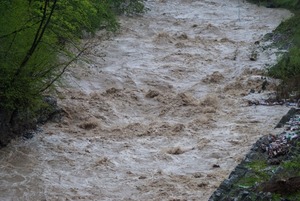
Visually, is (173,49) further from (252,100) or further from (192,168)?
(192,168)

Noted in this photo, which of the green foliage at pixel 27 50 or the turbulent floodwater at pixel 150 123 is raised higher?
the green foliage at pixel 27 50

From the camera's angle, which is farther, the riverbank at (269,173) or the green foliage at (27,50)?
the green foliage at (27,50)

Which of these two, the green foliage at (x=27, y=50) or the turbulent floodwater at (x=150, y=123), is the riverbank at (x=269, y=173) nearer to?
the turbulent floodwater at (x=150, y=123)

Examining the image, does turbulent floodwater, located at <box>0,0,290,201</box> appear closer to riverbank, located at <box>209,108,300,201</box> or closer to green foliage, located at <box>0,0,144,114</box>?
riverbank, located at <box>209,108,300,201</box>

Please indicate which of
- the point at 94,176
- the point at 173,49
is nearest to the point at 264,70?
the point at 173,49

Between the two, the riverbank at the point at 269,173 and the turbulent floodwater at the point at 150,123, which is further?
the turbulent floodwater at the point at 150,123

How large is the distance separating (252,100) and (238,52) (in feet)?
14.7

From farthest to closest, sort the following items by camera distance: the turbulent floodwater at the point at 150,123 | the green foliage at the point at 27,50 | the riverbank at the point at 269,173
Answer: the green foliage at the point at 27,50 < the turbulent floodwater at the point at 150,123 < the riverbank at the point at 269,173

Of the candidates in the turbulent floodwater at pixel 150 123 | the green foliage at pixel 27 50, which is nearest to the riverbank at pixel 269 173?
the turbulent floodwater at pixel 150 123

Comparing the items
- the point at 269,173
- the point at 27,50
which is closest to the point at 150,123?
the point at 27,50

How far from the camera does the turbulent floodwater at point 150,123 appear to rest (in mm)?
9789

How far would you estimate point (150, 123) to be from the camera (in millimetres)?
12664

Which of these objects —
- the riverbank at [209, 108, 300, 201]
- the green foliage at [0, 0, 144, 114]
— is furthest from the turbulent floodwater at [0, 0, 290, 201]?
the green foliage at [0, 0, 144, 114]

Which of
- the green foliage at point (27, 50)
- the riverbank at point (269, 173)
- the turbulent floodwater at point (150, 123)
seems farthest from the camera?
the green foliage at point (27, 50)
